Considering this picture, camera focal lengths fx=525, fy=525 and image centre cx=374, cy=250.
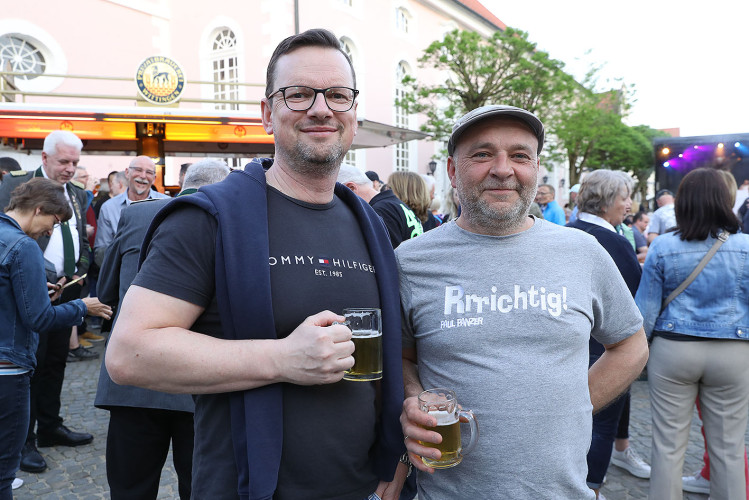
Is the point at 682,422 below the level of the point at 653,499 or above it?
above

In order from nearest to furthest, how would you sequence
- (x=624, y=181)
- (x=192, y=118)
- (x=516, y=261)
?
(x=516, y=261) → (x=624, y=181) → (x=192, y=118)

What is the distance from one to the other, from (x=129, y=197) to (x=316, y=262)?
15.3 feet

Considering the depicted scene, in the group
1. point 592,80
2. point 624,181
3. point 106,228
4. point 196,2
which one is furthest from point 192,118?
point 592,80

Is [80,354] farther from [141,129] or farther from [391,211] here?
[391,211]

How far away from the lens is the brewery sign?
7941mm

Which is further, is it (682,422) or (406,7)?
(406,7)

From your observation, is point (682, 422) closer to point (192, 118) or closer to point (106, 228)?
point (106, 228)

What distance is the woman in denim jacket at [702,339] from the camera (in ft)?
9.85

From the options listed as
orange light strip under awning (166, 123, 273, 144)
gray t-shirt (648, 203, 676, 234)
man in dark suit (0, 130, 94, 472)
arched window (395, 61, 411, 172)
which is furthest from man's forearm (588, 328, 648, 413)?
arched window (395, 61, 411, 172)

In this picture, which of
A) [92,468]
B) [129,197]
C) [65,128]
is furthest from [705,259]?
[65,128]

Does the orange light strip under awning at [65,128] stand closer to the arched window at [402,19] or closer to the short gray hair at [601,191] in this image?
the short gray hair at [601,191]

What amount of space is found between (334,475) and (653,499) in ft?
8.66

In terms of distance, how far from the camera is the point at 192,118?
7.66m

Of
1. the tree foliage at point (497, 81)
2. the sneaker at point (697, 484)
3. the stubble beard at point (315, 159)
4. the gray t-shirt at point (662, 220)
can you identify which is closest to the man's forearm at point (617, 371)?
the stubble beard at point (315, 159)
